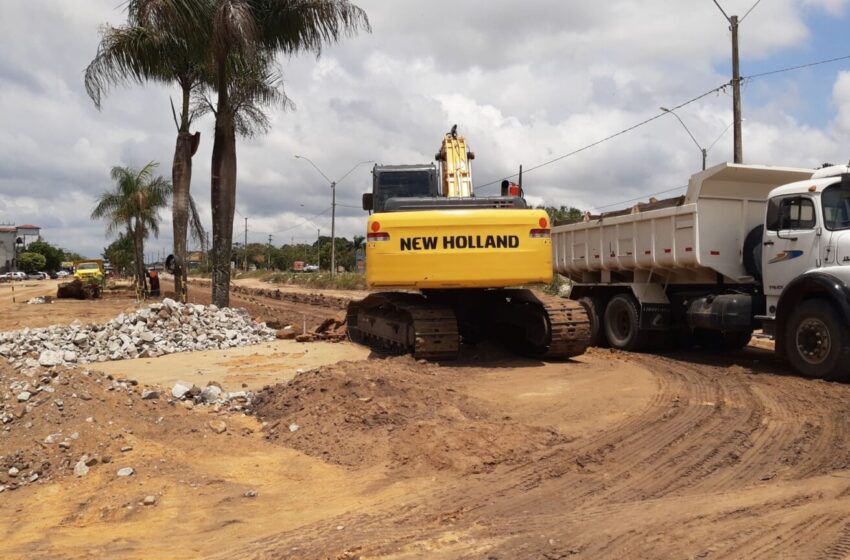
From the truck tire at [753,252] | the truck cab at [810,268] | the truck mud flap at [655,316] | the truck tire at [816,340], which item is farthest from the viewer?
the truck mud flap at [655,316]

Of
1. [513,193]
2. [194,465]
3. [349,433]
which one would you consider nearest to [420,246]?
[513,193]

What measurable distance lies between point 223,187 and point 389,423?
12193 mm

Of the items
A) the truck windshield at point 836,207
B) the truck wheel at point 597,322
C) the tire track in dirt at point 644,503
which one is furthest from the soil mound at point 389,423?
the truck wheel at point 597,322

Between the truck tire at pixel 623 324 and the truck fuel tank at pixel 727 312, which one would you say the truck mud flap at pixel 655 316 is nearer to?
the truck tire at pixel 623 324

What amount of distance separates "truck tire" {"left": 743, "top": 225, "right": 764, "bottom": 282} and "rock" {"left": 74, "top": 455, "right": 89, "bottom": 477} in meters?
9.61

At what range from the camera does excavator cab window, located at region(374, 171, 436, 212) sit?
12.4 meters

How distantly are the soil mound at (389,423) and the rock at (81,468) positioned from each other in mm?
1643

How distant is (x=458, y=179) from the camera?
13.1 m

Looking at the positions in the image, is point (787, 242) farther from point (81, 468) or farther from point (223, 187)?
point (223, 187)

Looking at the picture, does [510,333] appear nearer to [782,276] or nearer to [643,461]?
[782,276]

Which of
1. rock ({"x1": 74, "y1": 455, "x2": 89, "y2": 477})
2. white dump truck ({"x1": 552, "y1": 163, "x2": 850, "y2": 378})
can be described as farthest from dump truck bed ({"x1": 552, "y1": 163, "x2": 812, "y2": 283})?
rock ({"x1": 74, "y1": 455, "x2": 89, "y2": 477})

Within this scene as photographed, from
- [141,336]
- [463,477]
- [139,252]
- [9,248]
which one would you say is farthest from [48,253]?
[463,477]

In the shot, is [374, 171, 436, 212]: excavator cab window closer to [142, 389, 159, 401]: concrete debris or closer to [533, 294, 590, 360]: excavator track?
[533, 294, 590, 360]: excavator track

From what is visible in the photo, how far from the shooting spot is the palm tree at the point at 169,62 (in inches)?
643
